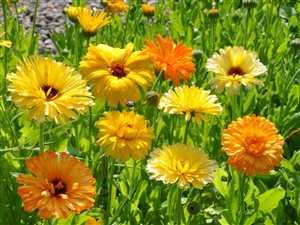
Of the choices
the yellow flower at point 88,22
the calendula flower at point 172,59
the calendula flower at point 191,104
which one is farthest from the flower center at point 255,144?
the yellow flower at point 88,22

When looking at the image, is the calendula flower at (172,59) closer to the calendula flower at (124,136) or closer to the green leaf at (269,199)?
the calendula flower at (124,136)

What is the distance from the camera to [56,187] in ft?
3.41

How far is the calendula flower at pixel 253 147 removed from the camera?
1266mm

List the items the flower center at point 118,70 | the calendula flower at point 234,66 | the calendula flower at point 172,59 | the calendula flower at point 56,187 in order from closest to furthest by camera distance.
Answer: the calendula flower at point 56,187
the flower center at point 118,70
the calendula flower at point 172,59
the calendula flower at point 234,66

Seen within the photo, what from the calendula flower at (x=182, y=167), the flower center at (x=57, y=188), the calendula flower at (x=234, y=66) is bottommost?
the calendula flower at (x=182, y=167)

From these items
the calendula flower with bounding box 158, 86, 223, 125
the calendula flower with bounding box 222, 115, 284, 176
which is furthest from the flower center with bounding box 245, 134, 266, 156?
the calendula flower with bounding box 158, 86, 223, 125

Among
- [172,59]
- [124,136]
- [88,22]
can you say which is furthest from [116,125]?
[88,22]

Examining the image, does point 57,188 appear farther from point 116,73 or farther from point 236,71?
point 236,71

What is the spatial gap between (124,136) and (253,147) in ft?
1.09

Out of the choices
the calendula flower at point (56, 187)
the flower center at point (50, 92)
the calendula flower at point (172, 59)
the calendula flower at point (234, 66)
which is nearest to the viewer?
the calendula flower at point (56, 187)

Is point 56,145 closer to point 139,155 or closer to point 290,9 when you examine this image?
point 139,155

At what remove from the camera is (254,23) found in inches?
114

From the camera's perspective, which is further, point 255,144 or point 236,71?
point 236,71

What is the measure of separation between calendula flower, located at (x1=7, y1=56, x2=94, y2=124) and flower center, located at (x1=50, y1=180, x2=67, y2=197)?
0.40 ft
